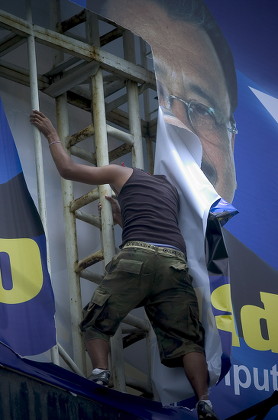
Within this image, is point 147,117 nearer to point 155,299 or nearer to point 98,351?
point 155,299

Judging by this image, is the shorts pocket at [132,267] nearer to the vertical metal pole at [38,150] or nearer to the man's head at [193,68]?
the vertical metal pole at [38,150]

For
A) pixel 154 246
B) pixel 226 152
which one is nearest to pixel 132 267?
pixel 154 246

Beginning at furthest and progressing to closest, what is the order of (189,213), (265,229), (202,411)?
(265,229), (189,213), (202,411)

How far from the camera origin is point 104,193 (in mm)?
5441

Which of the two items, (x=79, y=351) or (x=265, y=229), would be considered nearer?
(x=79, y=351)

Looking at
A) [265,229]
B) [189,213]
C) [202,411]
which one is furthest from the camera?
[265,229]

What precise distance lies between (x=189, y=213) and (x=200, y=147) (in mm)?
361

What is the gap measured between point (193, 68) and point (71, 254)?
A: 3.85 feet

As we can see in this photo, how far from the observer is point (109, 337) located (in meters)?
4.83

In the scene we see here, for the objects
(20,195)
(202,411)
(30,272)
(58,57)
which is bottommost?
(202,411)

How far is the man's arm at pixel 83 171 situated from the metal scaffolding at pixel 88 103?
0.12m

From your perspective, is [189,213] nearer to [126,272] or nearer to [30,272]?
[126,272]

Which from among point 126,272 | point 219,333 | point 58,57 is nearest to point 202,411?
point 219,333

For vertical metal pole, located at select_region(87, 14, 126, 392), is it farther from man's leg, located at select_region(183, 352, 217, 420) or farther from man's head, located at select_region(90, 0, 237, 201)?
man's leg, located at select_region(183, 352, 217, 420)
